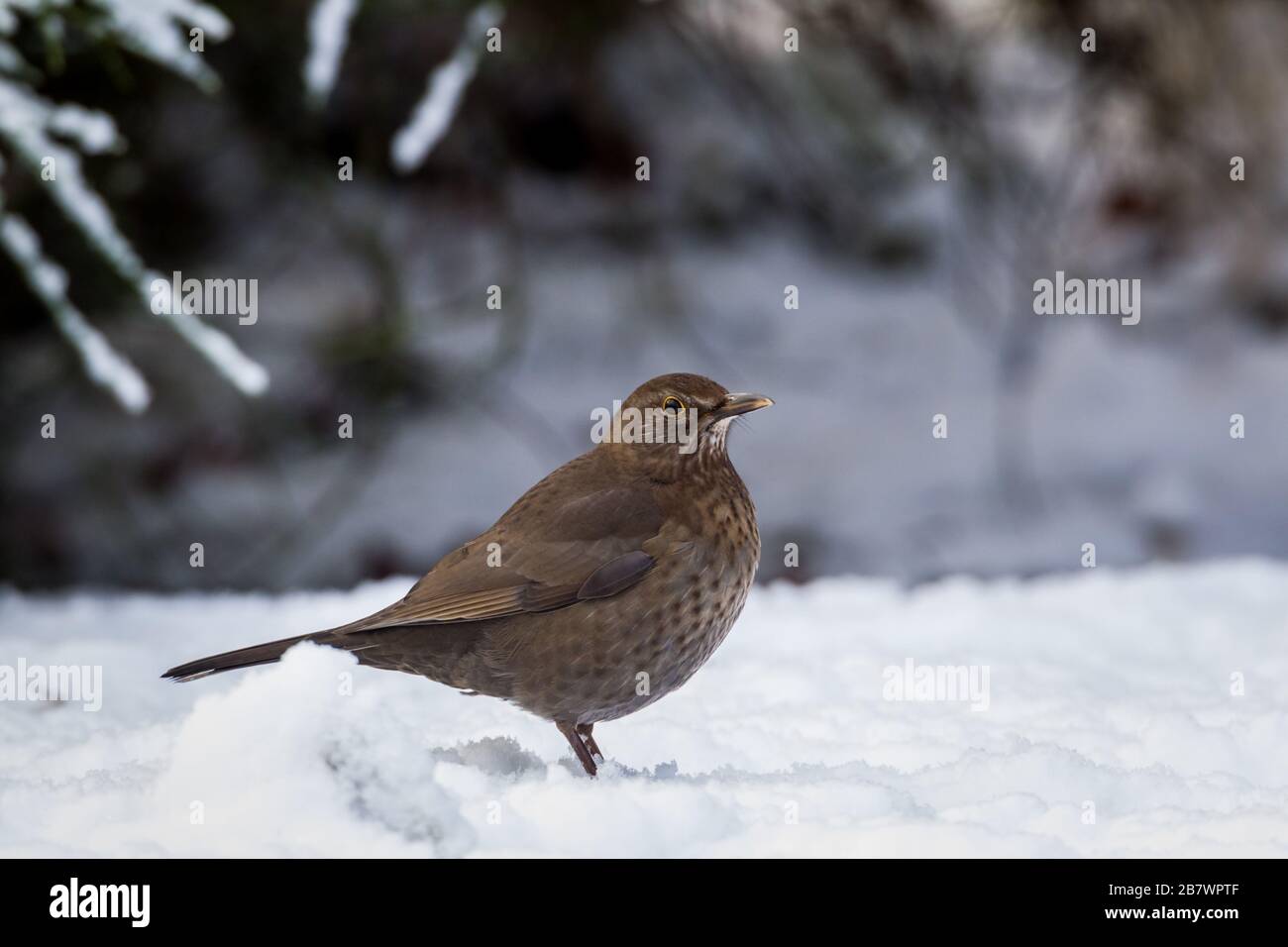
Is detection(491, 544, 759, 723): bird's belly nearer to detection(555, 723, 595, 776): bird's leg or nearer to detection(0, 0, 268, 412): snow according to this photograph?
detection(555, 723, 595, 776): bird's leg

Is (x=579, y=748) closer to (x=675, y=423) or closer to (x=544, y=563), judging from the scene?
(x=544, y=563)

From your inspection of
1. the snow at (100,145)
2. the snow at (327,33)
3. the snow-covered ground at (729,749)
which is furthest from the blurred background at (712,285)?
the snow-covered ground at (729,749)

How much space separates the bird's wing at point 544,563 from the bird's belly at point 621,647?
0.10ft

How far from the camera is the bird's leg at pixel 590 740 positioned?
1.78 meters

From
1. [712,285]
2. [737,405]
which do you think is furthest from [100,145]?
[712,285]

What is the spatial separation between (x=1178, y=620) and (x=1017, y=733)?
83 centimetres

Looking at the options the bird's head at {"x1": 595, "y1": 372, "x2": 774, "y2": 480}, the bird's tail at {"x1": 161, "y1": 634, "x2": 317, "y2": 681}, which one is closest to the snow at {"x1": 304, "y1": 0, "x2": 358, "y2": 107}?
the bird's head at {"x1": 595, "y1": 372, "x2": 774, "y2": 480}

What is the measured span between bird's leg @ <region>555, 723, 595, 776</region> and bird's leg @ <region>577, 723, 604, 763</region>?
0.03 meters

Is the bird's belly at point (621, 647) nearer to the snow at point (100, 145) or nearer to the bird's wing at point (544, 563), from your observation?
the bird's wing at point (544, 563)

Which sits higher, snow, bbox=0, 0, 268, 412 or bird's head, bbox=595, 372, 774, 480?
snow, bbox=0, 0, 268, 412

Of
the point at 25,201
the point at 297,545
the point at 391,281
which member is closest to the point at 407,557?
the point at 297,545

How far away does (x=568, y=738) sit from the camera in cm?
172

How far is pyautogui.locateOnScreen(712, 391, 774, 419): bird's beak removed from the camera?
182 centimetres

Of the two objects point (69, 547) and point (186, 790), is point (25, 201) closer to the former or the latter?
point (69, 547)
